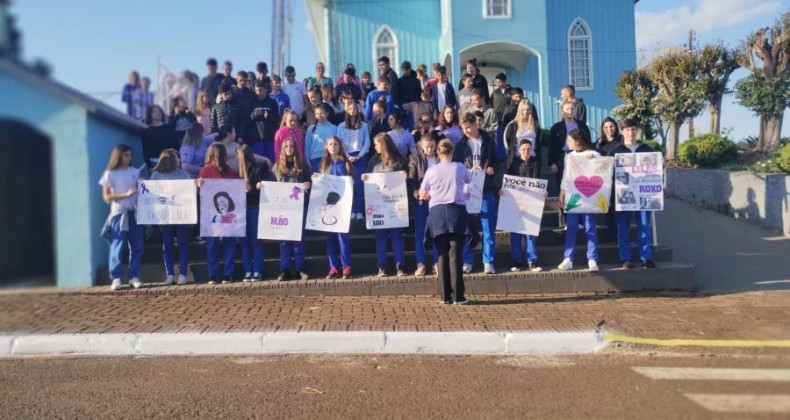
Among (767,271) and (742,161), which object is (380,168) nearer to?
(767,271)

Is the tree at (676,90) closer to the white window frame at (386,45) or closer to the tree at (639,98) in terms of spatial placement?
the tree at (639,98)

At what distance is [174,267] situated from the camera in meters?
8.58

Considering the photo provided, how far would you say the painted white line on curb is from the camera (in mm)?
5023

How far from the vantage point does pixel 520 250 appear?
8.66 meters

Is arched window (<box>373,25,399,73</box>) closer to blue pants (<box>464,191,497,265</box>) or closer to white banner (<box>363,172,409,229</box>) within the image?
white banner (<box>363,172,409,229</box>)

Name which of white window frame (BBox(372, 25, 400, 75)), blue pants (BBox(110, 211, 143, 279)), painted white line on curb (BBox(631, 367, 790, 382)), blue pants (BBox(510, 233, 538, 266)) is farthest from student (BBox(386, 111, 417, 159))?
white window frame (BBox(372, 25, 400, 75))

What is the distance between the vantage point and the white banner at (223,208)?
839 cm

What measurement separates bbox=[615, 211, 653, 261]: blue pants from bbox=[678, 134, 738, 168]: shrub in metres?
6.83

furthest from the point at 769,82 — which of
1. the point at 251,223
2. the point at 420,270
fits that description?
the point at 251,223

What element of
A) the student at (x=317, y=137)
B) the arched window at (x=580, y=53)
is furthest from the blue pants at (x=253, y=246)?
the arched window at (x=580, y=53)

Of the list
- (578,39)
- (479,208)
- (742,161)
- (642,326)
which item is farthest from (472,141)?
(578,39)

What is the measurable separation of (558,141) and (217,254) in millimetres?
5193

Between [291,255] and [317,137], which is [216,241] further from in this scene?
[317,137]

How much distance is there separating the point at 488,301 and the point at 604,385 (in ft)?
10.0
